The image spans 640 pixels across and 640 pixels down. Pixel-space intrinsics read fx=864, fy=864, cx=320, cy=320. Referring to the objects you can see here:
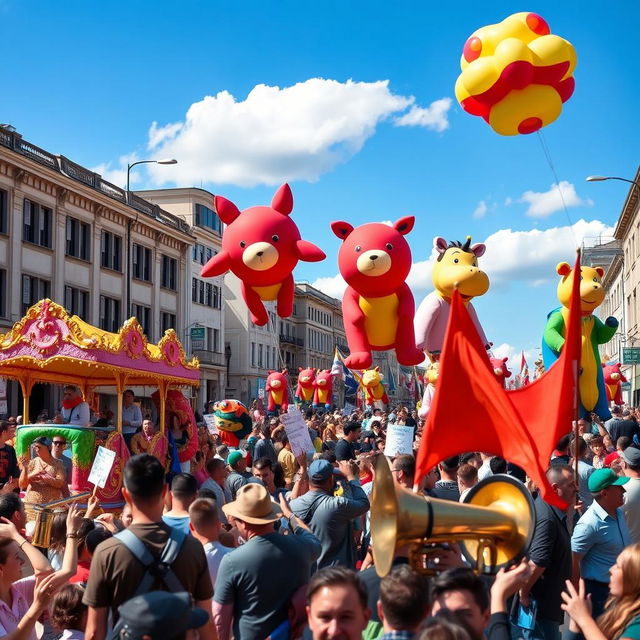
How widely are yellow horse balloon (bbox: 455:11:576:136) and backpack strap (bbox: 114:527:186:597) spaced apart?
579 centimetres

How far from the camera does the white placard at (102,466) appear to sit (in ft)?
26.4

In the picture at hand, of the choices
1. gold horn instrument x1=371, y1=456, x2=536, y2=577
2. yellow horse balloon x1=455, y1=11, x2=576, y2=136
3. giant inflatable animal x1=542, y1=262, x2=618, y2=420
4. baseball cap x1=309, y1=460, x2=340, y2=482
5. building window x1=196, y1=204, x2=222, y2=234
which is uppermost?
building window x1=196, y1=204, x2=222, y2=234

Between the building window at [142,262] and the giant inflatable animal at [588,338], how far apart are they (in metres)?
29.8

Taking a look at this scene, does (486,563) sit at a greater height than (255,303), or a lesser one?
lesser

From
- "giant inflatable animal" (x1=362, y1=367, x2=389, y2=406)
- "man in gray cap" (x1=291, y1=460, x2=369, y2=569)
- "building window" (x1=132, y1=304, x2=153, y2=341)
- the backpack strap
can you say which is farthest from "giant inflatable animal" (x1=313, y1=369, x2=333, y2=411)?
the backpack strap

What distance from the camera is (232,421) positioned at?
1372 centimetres

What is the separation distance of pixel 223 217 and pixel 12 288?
22748 millimetres

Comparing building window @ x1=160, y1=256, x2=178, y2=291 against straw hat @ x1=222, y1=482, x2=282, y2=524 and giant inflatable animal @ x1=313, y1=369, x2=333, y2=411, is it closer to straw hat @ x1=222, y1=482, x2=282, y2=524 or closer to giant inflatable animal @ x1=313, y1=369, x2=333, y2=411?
giant inflatable animal @ x1=313, y1=369, x2=333, y2=411

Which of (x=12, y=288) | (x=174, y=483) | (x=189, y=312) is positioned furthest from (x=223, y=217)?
(x=189, y=312)

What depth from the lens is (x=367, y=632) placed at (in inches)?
149

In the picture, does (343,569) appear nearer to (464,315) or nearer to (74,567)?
(74,567)

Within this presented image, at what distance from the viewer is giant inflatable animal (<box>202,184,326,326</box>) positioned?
909 cm

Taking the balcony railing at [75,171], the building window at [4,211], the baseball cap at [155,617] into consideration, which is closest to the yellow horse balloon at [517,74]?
the baseball cap at [155,617]

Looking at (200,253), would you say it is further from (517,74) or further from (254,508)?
(254,508)
